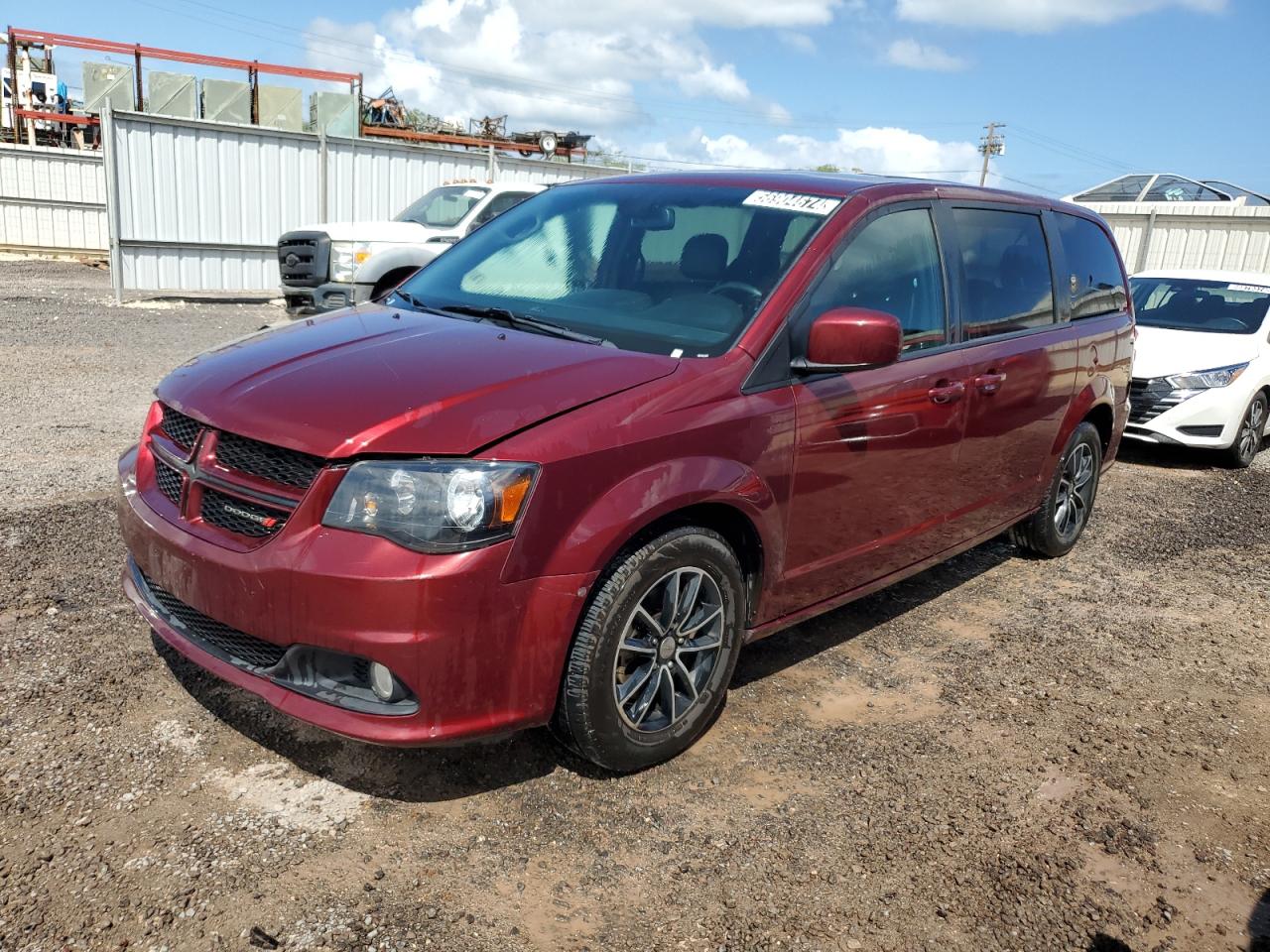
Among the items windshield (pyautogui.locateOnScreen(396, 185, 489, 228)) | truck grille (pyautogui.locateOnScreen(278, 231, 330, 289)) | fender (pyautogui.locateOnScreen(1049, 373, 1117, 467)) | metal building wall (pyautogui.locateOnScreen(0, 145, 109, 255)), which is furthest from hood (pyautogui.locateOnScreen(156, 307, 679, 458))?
metal building wall (pyautogui.locateOnScreen(0, 145, 109, 255))

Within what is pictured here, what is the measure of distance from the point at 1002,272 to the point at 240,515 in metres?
3.46

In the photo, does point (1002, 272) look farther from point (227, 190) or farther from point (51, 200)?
point (51, 200)

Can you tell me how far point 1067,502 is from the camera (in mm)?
5785

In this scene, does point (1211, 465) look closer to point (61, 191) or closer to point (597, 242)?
point (597, 242)

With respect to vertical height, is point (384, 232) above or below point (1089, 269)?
below

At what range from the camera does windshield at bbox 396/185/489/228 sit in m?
12.2

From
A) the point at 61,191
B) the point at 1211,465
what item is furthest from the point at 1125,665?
the point at 61,191

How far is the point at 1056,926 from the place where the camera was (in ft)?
8.76

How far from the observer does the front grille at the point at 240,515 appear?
2.76 metres

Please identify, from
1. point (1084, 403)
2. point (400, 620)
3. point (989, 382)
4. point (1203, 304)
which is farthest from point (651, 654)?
point (1203, 304)

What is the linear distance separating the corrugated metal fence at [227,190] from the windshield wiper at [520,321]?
13304 millimetres

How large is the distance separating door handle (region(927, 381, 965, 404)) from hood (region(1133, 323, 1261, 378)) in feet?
A: 17.4

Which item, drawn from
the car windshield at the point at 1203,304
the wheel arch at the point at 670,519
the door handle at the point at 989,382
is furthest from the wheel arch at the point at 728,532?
the car windshield at the point at 1203,304

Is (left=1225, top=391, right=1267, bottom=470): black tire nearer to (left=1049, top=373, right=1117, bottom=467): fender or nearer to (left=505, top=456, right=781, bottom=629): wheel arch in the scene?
(left=1049, top=373, right=1117, bottom=467): fender
